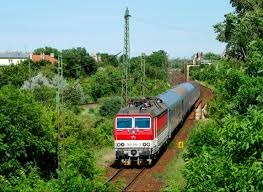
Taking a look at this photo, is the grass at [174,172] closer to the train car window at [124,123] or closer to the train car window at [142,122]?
the train car window at [142,122]

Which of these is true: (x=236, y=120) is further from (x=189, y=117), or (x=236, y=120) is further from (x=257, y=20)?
(x=189, y=117)

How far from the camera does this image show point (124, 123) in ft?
96.7

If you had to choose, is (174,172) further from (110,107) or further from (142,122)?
(110,107)

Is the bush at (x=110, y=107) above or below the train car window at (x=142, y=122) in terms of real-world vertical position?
below

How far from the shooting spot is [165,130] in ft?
111

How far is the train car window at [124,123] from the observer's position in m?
29.5

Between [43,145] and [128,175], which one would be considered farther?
[128,175]

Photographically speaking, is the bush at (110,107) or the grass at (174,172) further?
the bush at (110,107)

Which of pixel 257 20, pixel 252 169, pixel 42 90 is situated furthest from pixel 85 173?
pixel 42 90

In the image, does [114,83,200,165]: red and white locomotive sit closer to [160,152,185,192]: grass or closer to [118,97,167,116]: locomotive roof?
[118,97,167,116]: locomotive roof

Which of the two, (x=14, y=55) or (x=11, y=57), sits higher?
(x=14, y=55)

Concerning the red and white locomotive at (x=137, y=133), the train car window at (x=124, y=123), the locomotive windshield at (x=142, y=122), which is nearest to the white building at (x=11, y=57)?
the red and white locomotive at (x=137, y=133)

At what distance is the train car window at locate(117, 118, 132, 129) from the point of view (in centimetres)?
2945

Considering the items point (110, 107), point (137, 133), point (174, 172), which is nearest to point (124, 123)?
point (137, 133)
